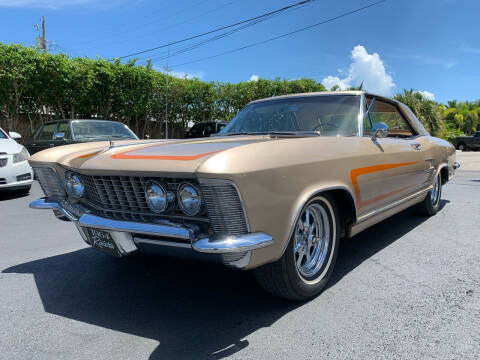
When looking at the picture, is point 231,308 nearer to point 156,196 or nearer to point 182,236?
point 182,236

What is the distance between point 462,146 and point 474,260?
2737cm

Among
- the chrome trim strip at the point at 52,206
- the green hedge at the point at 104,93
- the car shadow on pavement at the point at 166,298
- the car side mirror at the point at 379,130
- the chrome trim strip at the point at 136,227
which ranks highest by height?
the green hedge at the point at 104,93

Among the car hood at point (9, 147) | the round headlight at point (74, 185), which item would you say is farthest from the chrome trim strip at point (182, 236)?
the car hood at point (9, 147)

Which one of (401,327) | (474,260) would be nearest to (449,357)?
(401,327)

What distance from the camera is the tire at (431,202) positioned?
4781 millimetres

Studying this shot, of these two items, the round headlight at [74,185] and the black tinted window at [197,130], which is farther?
the black tinted window at [197,130]

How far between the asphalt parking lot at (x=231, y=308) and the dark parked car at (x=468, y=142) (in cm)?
2590

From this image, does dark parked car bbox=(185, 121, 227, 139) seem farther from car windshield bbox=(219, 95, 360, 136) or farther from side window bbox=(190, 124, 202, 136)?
car windshield bbox=(219, 95, 360, 136)

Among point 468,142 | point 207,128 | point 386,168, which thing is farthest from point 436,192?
point 468,142

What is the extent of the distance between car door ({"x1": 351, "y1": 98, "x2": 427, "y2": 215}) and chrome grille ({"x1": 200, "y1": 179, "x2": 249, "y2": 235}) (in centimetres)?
114

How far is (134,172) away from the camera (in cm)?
219

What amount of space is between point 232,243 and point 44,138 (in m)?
8.34

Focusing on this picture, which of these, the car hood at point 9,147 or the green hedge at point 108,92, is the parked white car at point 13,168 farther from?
the green hedge at point 108,92

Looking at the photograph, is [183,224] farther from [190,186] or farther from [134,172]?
[134,172]
